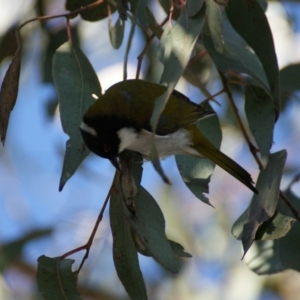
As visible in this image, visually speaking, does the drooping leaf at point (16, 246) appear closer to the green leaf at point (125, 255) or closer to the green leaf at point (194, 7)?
the green leaf at point (125, 255)

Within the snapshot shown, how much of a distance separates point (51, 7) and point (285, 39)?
1.31 metres

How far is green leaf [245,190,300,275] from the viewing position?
2.34 meters

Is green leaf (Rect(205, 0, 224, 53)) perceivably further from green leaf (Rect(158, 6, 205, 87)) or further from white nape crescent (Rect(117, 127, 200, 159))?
white nape crescent (Rect(117, 127, 200, 159))

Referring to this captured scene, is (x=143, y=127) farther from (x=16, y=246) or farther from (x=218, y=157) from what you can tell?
(x=16, y=246)

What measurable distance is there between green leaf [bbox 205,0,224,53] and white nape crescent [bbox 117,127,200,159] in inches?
22.9

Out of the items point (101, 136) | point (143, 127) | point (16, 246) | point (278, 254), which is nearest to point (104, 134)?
point (101, 136)

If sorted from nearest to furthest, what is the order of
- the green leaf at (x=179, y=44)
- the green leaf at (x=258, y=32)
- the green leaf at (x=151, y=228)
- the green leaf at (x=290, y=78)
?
1. the green leaf at (x=179, y=44)
2. the green leaf at (x=151, y=228)
3. the green leaf at (x=258, y=32)
4. the green leaf at (x=290, y=78)

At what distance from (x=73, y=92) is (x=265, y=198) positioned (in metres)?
0.73

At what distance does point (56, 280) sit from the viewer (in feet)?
6.75

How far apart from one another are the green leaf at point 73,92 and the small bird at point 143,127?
6 cm

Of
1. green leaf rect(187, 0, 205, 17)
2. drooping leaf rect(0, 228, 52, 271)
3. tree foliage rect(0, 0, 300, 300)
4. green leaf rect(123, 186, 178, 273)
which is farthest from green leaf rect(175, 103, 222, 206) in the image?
drooping leaf rect(0, 228, 52, 271)

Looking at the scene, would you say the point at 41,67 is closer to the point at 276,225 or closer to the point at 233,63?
the point at 233,63

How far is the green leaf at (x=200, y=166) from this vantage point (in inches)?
89.1

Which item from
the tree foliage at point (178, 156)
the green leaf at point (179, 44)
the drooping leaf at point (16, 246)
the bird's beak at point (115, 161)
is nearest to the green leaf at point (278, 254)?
the tree foliage at point (178, 156)
